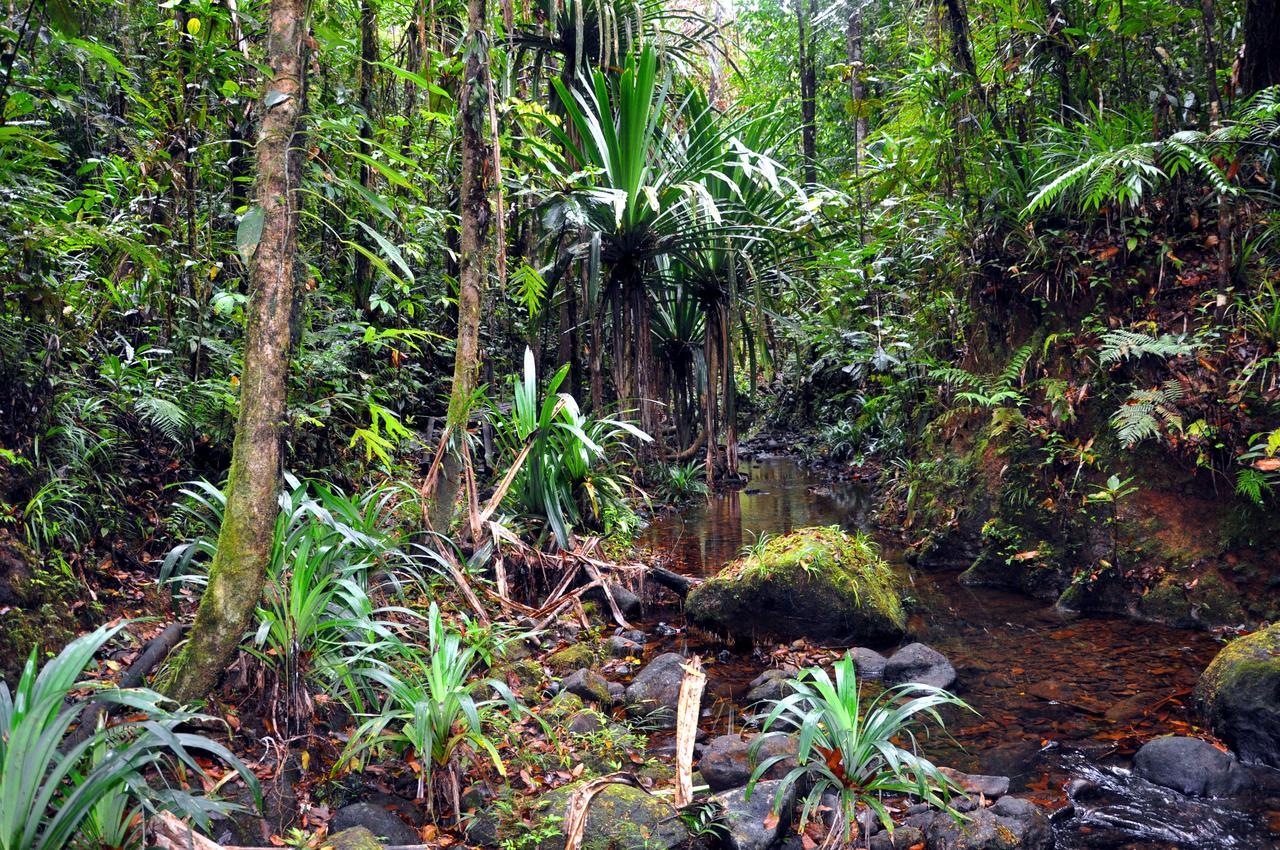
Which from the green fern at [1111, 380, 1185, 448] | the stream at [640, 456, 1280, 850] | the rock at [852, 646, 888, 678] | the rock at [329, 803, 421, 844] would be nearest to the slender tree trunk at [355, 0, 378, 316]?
the stream at [640, 456, 1280, 850]

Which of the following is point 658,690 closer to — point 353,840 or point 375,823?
point 375,823

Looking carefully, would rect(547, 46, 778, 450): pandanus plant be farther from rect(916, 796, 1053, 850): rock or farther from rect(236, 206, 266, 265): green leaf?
rect(916, 796, 1053, 850): rock

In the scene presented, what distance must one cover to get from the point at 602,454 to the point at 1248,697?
3246 millimetres

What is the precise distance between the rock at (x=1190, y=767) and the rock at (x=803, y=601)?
1.52m

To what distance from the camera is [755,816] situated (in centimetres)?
256

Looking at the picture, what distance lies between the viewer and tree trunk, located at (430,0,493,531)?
13.1 ft

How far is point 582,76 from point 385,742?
525cm

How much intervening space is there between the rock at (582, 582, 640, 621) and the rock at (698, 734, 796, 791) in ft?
5.72

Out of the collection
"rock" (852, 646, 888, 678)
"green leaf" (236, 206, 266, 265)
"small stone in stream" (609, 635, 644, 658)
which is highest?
"green leaf" (236, 206, 266, 265)


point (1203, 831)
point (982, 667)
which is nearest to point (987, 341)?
point (982, 667)

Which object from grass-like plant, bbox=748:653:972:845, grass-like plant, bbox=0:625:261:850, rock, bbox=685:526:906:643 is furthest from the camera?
rock, bbox=685:526:906:643

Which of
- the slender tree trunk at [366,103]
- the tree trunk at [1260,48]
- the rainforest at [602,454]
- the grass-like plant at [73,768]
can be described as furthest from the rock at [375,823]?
the tree trunk at [1260,48]

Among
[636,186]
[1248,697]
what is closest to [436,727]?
[1248,697]

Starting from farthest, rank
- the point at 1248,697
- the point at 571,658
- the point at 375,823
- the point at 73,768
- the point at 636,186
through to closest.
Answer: the point at 636,186 < the point at 571,658 < the point at 1248,697 < the point at 375,823 < the point at 73,768
